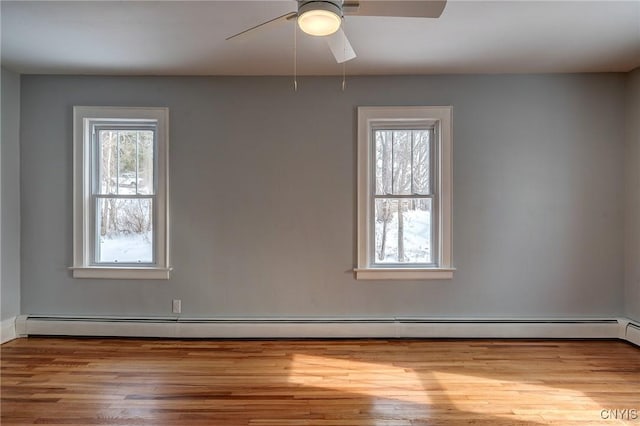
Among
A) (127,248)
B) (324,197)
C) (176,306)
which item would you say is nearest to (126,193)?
(127,248)

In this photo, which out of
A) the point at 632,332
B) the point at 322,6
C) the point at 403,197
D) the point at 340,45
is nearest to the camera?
the point at 322,6

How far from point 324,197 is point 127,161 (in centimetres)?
197

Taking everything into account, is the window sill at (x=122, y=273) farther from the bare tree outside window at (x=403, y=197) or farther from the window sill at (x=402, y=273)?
Answer: the bare tree outside window at (x=403, y=197)

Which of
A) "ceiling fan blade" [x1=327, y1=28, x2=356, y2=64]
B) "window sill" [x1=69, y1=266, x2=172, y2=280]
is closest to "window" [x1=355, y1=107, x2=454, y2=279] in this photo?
"ceiling fan blade" [x1=327, y1=28, x2=356, y2=64]

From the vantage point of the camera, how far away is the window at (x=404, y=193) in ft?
11.7

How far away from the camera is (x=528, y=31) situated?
8.87 ft

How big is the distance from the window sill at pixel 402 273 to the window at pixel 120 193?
1894mm

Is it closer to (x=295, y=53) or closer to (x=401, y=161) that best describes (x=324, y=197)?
(x=401, y=161)

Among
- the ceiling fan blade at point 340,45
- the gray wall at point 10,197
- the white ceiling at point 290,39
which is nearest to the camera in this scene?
the ceiling fan blade at point 340,45

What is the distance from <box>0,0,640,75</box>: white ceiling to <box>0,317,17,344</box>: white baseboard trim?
2338mm

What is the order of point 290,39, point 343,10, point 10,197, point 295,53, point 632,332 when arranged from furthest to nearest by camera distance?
1. point 10,197
2. point 632,332
3. point 295,53
4. point 290,39
5. point 343,10

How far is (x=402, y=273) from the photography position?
3574mm

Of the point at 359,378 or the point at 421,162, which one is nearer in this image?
the point at 359,378

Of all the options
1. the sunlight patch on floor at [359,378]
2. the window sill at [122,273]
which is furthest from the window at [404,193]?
the window sill at [122,273]
